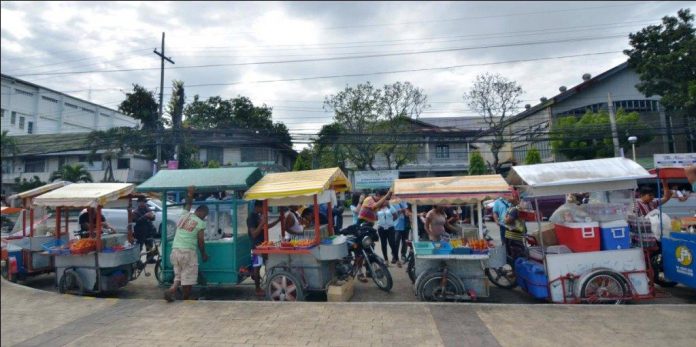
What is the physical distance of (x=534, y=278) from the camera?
580 cm

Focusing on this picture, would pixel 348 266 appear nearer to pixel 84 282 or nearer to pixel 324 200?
pixel 324 200

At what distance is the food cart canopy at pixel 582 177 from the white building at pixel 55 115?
23235 mm

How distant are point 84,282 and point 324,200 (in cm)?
429

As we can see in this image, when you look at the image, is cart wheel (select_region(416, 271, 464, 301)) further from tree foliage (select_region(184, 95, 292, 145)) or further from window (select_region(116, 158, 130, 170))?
window (select_region(116, 158, 130, 170))

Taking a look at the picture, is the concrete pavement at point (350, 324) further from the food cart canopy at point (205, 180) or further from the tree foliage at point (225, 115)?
the tree foliage at point (225, 115)

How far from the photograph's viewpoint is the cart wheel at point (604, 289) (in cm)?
550

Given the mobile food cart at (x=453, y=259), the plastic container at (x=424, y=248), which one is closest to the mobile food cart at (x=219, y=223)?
the mobile food cart at (x=453, y=259)

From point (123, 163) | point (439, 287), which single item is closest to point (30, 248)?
point (439, 287)

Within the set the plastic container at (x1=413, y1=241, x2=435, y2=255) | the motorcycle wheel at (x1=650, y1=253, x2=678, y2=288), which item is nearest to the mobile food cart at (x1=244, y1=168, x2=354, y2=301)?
the plastic container at (x1=413, y1=241, x2=435, y2=255)

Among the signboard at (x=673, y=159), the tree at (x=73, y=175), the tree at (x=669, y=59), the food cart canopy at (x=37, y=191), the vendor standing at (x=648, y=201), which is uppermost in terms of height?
the tree at (x=669, y=59)

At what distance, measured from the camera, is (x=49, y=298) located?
639 cm

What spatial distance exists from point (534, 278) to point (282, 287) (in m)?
3.78

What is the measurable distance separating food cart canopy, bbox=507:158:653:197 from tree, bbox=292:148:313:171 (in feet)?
78.4

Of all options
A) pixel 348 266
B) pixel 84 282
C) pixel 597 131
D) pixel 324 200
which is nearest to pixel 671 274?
pixel 348 266
